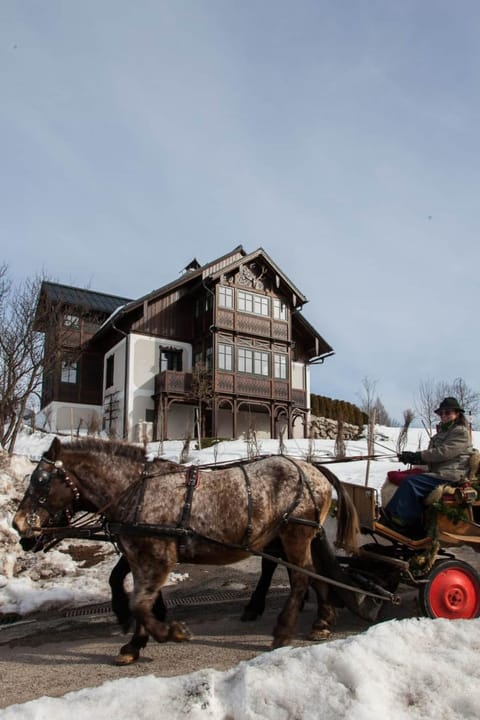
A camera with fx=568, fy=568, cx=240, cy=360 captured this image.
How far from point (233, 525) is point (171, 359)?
26.4m

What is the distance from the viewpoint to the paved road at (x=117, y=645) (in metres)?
4.46

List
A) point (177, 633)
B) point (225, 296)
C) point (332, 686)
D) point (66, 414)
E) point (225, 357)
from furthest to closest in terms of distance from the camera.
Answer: point (66, 414) → point (225, 296) → point (225, 357) → point (177, 633) → point (332, 686)

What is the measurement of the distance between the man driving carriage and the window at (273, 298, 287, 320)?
2626 cm

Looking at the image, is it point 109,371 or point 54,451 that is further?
point 109,371

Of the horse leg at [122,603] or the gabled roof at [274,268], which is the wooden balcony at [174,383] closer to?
the gabled roof at [274,268]

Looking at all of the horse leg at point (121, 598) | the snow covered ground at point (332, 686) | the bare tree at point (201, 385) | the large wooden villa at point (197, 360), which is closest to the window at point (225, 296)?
the large wooden villa at point (197, 360)

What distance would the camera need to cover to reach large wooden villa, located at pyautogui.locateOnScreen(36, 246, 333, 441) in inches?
1139

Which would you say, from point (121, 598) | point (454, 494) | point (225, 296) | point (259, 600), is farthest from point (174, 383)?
point (454, 494)

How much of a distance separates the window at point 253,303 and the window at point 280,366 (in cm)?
252

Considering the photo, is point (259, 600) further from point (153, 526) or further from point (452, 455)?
point (452, 455)

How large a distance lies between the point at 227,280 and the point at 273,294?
10.2 ft

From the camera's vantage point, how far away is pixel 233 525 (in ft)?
17.4

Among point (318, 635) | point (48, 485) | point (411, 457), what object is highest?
point (411, 457)

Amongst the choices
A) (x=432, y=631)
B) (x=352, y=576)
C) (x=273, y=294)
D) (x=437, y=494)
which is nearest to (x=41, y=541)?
(x=352, y=576)
